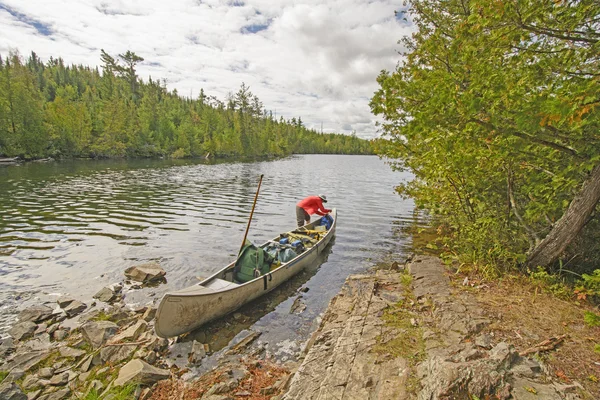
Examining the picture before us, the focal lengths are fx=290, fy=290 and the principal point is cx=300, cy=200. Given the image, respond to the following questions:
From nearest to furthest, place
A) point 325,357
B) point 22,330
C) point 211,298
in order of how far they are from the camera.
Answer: point 325,357 < point 22,330 < point 211,298

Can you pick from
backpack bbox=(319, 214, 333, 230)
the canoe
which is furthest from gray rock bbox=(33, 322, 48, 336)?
backpack bbox=(319, 214, 333, 230)

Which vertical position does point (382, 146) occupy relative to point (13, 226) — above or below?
above

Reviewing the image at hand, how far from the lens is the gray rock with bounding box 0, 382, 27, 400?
478 cm

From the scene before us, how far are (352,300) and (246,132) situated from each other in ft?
311

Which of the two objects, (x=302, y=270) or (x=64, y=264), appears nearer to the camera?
(x=64, y=264)

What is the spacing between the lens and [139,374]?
5277 mm

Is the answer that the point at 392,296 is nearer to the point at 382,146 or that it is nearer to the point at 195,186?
the point at 382,146

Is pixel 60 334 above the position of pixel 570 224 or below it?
below

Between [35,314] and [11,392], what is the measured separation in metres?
3.42

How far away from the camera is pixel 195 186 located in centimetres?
3173

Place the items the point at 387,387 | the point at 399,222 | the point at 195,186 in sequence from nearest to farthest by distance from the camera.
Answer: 1. the point at 387,387
2. the point at 399,222
3. the point at 195,186

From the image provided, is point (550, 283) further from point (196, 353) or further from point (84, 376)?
point (84, 376)

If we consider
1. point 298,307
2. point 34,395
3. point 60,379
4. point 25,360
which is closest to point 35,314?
point 25,360

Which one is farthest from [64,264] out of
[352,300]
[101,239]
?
[352,300]
